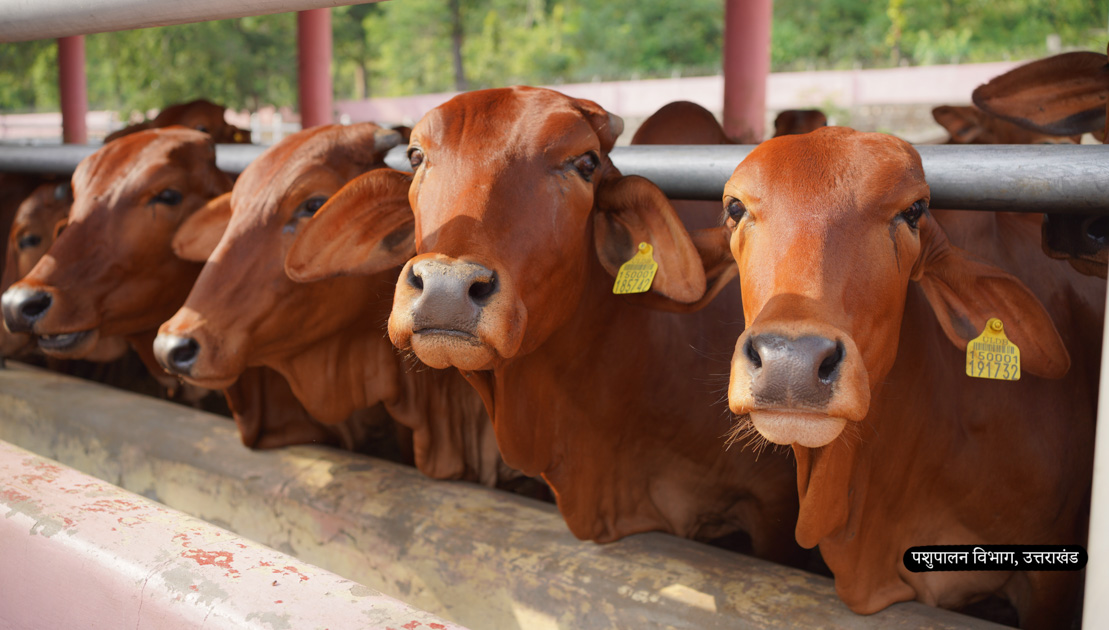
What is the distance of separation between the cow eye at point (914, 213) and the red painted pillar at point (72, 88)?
8.73m

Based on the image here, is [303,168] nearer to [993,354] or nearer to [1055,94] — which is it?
[993,354]

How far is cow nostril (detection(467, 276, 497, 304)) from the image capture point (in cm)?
192

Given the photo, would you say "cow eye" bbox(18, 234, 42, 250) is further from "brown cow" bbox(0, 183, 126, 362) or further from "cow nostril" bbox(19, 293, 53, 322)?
"cow nostril" bbox(19, 293, 53, 322)

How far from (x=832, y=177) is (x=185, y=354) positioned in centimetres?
181

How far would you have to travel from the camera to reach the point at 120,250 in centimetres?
329

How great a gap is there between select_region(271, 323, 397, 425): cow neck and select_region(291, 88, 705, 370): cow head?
90cm

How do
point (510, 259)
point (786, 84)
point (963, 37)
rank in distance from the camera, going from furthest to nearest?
1. point (963, 37)
2. point (786, 84)
3. point (510, 259)

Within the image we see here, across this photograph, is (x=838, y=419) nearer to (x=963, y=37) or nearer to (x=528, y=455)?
(x=528, y=455)

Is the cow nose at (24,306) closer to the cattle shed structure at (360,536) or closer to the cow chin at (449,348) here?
the cattle shed structure at (360,536)

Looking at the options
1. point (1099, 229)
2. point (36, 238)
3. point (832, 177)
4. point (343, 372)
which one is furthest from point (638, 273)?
point (36, 238)

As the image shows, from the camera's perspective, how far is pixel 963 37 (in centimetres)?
2769

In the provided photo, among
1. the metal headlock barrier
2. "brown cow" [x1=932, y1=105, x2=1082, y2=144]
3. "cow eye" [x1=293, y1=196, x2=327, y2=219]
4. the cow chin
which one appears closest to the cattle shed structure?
the metal headlock barrier

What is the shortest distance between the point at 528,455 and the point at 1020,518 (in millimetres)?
1247

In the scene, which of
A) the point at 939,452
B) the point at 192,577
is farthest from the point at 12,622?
the point at 939,452
